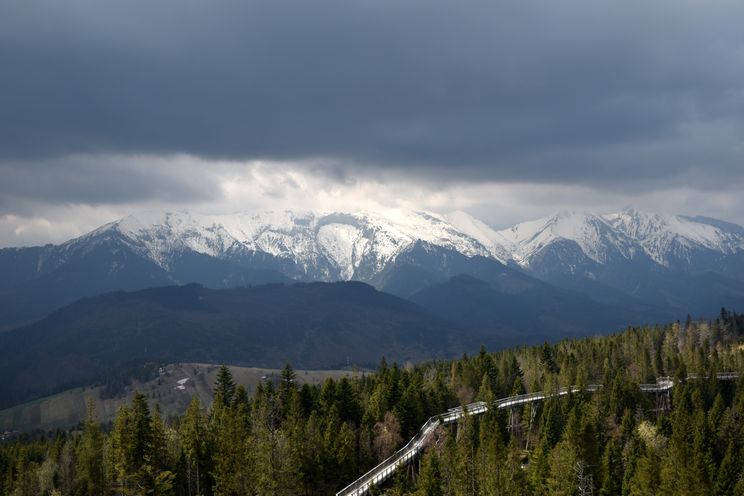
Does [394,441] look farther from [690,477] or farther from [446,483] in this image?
[690,477]

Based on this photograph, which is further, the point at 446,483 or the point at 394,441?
the point at 394,441

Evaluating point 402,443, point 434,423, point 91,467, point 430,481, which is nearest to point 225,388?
point 91,467

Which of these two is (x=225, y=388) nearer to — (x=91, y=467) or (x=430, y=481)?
(x=91, y=467)

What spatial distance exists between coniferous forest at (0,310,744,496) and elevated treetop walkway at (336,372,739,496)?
6.56 feet

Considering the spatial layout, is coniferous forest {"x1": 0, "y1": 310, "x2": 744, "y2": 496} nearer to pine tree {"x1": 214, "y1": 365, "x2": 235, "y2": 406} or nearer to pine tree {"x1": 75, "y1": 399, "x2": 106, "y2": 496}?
pine tree {"x1": 75, "y1": 399, "x2": 106, "y2": 496}

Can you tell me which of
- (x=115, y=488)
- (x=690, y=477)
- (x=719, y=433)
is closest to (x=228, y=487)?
(x=115, y=488)

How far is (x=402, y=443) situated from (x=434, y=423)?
918 centimetres

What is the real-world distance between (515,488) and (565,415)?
2066 inches

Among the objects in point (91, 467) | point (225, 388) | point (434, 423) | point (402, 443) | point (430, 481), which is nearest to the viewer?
A: point (430, 481)

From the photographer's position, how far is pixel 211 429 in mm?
119500

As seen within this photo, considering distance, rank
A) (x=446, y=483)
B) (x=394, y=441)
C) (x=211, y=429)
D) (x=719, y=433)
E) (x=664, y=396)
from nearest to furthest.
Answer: (x=446, y=483), (x=211, y=429), (x=394, y=441), (x=719, y=433), (x=664, y=396)

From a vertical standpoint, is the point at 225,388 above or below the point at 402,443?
above

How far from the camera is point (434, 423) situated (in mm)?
141250

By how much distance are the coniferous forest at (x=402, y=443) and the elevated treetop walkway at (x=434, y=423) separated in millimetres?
1999
